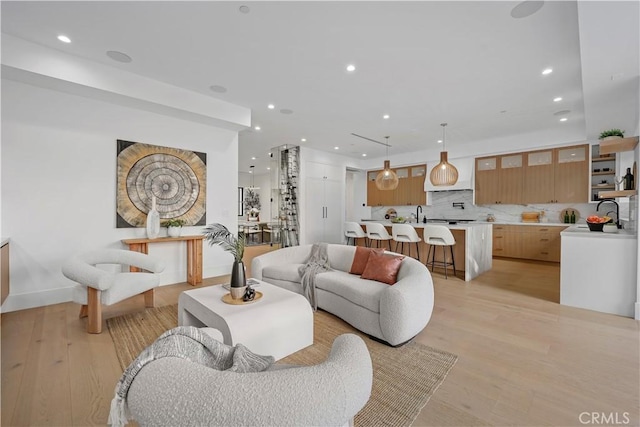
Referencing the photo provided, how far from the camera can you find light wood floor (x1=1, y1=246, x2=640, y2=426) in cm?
158

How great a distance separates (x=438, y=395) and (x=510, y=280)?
3660 mm

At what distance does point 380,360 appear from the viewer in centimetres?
211

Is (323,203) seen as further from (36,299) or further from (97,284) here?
(36,299)

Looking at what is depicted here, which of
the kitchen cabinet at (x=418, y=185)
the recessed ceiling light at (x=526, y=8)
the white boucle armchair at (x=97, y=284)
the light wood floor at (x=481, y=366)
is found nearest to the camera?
the light wood floor at (x=481, y=366)

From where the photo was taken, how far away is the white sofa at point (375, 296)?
7.40 ft

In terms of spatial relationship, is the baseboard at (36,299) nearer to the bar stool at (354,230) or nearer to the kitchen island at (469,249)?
the bar stool at (354,230)

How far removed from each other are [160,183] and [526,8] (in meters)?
4.72

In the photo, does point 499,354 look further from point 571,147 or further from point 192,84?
point 571,147

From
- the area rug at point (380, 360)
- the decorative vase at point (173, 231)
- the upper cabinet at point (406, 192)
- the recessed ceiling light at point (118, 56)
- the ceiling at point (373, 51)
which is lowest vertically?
the area rug at point (380, 360)

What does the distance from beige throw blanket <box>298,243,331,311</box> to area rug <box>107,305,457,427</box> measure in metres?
0.23

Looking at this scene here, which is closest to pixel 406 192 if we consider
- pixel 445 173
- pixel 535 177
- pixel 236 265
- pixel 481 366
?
pixel 535 177

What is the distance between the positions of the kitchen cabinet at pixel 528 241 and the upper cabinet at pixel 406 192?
84.5 inches

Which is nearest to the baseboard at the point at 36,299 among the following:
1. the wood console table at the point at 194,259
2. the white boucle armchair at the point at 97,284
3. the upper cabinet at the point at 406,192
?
the white boucle armchair at the point at 97,284

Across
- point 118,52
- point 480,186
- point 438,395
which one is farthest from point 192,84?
point 480,186
